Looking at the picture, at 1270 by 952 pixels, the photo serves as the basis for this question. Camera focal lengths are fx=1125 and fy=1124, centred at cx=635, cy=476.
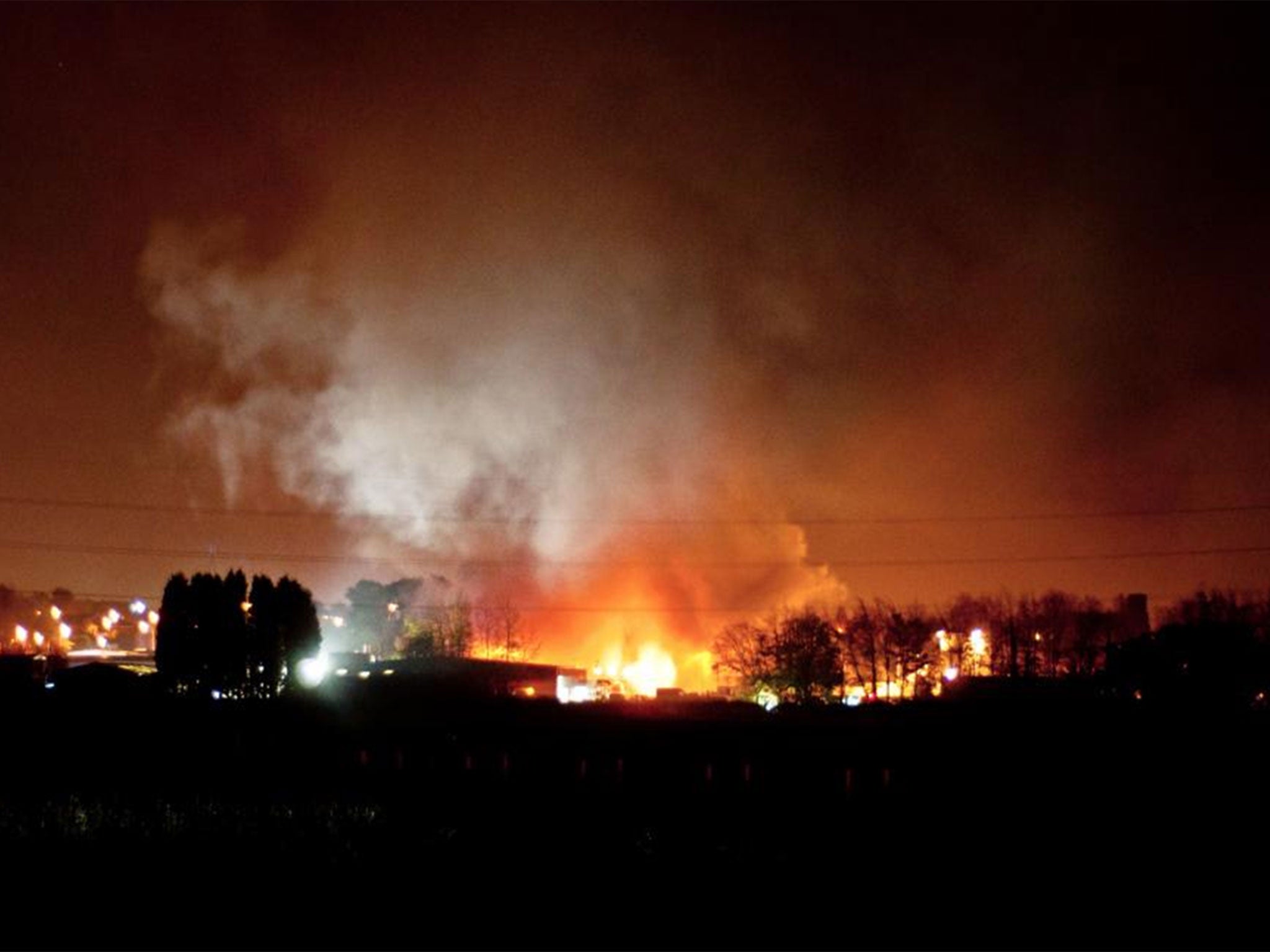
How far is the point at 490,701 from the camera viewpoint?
40.1m

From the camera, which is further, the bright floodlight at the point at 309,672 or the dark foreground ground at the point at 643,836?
the bright floodlight at the point at 309,672

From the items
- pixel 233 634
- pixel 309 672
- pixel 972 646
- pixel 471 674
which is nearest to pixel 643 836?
pixel 233 634

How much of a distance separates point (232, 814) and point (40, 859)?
2.80m

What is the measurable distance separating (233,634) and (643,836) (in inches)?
1747

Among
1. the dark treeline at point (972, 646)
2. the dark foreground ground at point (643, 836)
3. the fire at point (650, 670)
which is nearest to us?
the dark foreground ground at point (643, 836)

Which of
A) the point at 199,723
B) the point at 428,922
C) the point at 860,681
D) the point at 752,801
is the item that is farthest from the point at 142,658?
the point at 428,922

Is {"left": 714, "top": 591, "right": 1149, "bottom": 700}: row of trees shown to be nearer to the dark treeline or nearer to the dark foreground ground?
the dark treeline

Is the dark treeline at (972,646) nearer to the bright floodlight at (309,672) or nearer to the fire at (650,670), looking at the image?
the fire at (650,670)

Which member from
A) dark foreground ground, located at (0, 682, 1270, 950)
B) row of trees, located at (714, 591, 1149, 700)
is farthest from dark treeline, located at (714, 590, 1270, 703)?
dark foreground ground, located at (0, 682, 1270, 950)

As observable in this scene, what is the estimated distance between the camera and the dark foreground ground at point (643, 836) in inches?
442

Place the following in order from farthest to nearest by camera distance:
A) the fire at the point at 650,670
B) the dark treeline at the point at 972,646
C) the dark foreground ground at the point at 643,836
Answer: the fire at the point at 650,670
the dark treeline at the point at 972,646
the dark foreground ground at the point at 643,836

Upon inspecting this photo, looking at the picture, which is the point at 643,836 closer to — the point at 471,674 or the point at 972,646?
the point at 471,674

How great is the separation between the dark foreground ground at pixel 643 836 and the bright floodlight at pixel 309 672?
98.1 feet

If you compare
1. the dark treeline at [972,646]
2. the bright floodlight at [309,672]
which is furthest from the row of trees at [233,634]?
the dark treeline at [972,646]
